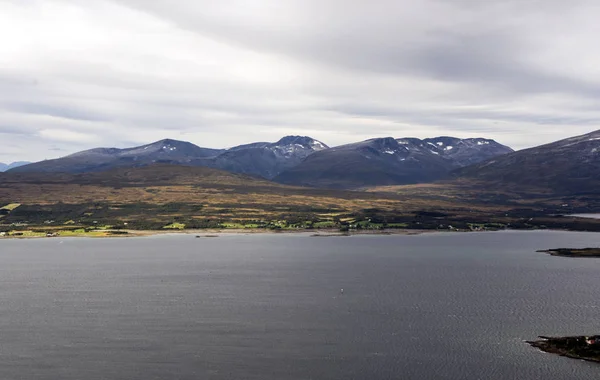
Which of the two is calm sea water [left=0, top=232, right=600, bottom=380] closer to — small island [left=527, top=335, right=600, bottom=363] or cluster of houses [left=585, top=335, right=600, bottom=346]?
small island [left=527, top=335, right=600, bottom=363]

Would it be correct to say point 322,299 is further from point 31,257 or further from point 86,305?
point 31,257

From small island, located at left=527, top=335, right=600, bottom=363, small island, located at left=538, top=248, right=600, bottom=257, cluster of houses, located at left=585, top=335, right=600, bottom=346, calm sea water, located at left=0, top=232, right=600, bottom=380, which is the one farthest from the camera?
small island, located at left=538, top=248, right=600, bottom=257

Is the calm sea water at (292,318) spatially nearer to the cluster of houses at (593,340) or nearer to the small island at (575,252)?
the cluster of houses at (593,340)

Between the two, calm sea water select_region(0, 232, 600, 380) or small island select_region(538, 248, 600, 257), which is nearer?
calm sea water select_region(0, 232, 600, 380)

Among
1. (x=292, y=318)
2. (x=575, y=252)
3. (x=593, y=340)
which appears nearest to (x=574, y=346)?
(x=593, y=340)

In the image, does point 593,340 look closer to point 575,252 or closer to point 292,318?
point 292,318

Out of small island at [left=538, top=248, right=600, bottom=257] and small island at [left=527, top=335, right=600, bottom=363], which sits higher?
small island at [left=538, top=248, right=600, bottom=257]

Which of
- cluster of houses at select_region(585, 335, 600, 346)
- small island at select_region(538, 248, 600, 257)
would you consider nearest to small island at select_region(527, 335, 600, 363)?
cluster of houses at select_region(585, 335, 600, 346)
